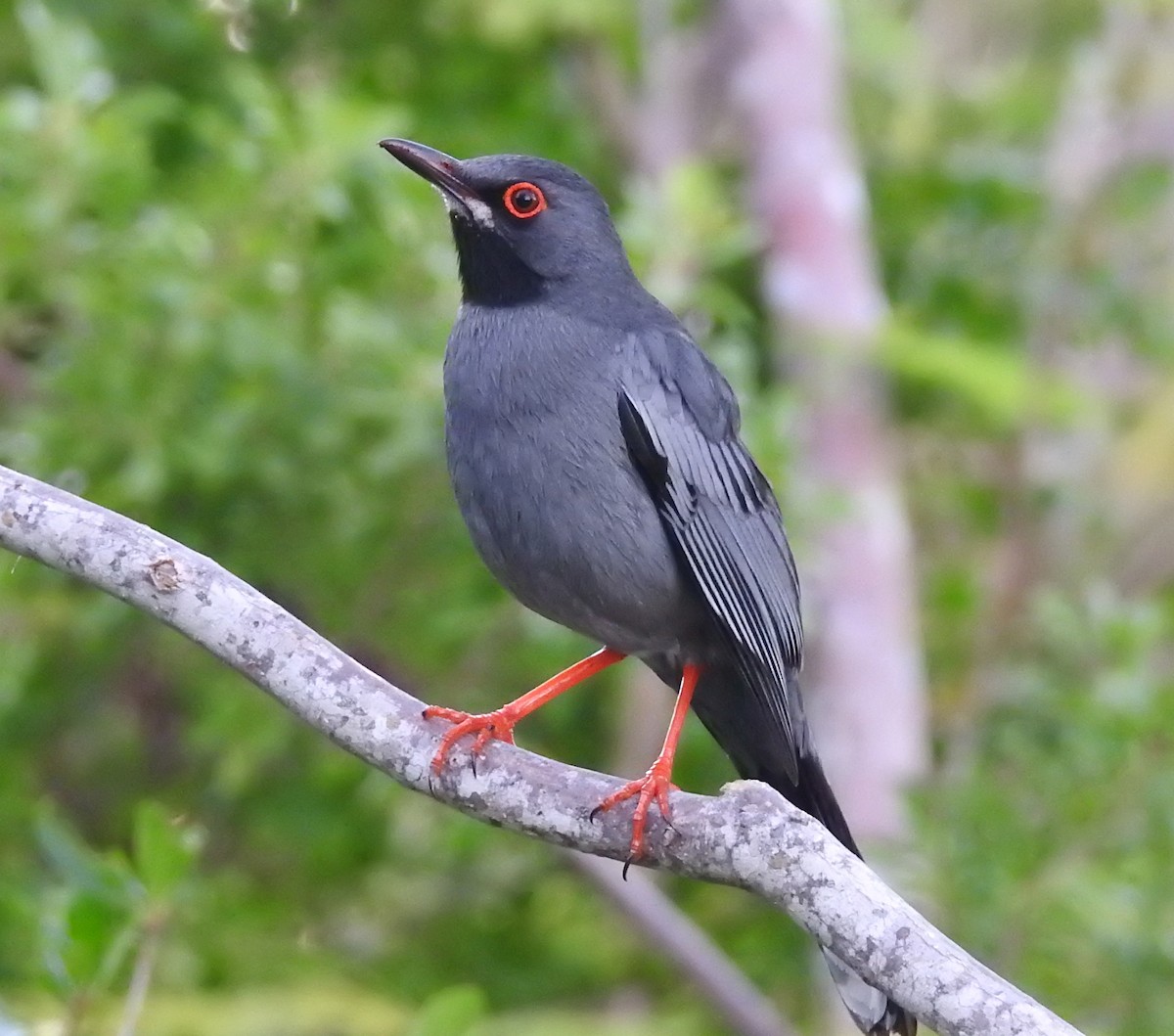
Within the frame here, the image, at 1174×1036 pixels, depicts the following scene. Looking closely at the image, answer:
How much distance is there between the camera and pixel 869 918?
3.18 m

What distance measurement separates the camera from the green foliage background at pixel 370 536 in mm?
5348

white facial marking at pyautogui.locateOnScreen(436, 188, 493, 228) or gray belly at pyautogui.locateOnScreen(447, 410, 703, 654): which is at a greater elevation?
white facial marking at pyautogui.locateOnScreen(436, 188, 493, 228)

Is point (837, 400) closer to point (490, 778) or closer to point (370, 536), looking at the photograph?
point (370, 536)

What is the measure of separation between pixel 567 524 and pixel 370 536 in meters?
1.79

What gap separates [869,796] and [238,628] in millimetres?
3861

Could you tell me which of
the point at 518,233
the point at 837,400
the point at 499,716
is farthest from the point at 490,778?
the point at 837,400

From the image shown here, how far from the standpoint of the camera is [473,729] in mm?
3982

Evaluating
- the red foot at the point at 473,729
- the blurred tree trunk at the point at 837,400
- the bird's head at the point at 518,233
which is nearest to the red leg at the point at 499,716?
the red foot at the point at 473,729

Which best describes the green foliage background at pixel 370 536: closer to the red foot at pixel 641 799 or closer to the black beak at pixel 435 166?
the red foot at pixel 641 799

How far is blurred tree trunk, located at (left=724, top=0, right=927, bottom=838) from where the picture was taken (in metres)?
6.83

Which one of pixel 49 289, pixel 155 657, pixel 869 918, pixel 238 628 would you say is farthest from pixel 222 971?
pixel 869 918

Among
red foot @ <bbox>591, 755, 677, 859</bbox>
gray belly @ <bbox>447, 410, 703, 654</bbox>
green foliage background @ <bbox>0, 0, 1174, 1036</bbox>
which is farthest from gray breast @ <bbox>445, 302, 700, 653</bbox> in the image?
green foliage background @ <bbox>0, 0, 1174, 1036</bbox>

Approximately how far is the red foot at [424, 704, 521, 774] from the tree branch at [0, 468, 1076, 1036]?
34 mm

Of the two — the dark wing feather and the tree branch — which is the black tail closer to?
the dark wing feather
